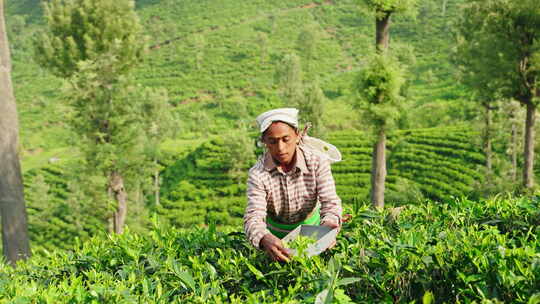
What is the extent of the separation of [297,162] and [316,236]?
20.8 inches

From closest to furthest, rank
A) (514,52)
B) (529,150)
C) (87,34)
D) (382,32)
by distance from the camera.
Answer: (382,32), (514,52), (529,150), (87,34)

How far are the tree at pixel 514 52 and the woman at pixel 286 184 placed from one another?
33.7 ft

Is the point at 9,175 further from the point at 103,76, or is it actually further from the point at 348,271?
the point at 103,76

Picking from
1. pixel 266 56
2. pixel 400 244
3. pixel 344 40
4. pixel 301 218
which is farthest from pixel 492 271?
pixel 344 40

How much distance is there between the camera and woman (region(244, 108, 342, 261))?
2410mm

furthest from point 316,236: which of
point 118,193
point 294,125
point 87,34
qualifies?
point 87,34

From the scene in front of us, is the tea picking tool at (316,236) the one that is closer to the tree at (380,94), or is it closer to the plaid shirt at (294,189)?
the plaid shirt at (294,189)

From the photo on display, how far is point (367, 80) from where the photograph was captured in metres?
10.5

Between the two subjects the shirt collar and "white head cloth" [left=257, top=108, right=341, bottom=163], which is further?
the shirt collar

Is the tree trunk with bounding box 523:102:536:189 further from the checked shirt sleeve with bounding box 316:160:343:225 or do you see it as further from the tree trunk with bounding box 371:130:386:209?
the checked shirt sleeve with bounding box 316:160:343:225

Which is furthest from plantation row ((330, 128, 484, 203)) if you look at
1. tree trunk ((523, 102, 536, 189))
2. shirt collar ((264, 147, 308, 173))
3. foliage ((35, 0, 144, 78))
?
shirt collar ((264, 147, 308, 173))

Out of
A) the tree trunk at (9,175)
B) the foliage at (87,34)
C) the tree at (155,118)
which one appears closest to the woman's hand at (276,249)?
the tree trunk at (9,175)

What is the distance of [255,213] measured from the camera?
240 cm

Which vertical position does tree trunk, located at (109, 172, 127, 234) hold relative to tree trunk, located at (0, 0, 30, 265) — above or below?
below
